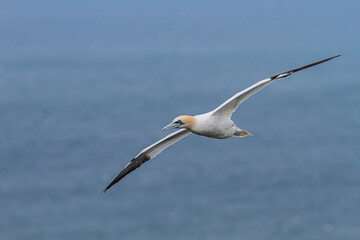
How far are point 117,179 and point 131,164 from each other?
2.05 feet

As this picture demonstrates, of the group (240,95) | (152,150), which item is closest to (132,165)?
(152,150)

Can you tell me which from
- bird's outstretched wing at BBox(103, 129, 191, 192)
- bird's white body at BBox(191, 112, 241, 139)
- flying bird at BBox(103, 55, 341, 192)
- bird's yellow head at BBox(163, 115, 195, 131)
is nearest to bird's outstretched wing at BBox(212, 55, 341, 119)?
flying bird at BBox(103, 55, 341, 192)

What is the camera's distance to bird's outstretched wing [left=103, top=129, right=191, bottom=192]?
16.9 m

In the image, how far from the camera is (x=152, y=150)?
1739 centimetres

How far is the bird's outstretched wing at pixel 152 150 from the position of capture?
665 inches

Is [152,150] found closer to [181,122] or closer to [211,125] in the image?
[181,122]

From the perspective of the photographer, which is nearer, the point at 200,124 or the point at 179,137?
the point at 200,124

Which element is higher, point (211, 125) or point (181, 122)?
point (181, 122)

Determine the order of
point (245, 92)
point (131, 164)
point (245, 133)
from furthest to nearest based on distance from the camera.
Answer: point (131, 164) < point (245, 133) < point (245, 92)

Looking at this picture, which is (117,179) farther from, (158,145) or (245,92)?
(245,92)

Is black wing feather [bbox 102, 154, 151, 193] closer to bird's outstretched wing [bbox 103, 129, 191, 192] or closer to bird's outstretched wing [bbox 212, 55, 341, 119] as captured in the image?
bird's outstretched wing [bbox 103, 129, 191, 192]

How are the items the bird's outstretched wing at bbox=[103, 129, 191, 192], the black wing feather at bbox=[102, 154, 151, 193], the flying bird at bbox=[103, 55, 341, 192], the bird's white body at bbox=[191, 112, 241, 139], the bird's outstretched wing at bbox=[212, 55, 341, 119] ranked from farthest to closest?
the black wing feather at bbox=[102, 154, 151, 193]
the bird's outstretched wing at bbox=[103, 129, 191, 192]
the bird's white body at bbox=[191, 112, 241, 139]
the flying bird at bbox=[103, 55, 341, 192]
the bird's outstretched wing at bbox=[212, 55, 341, 119]

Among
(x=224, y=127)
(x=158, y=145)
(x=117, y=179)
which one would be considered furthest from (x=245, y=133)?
(x=117, y=179)

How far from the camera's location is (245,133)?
1652 centimetres
